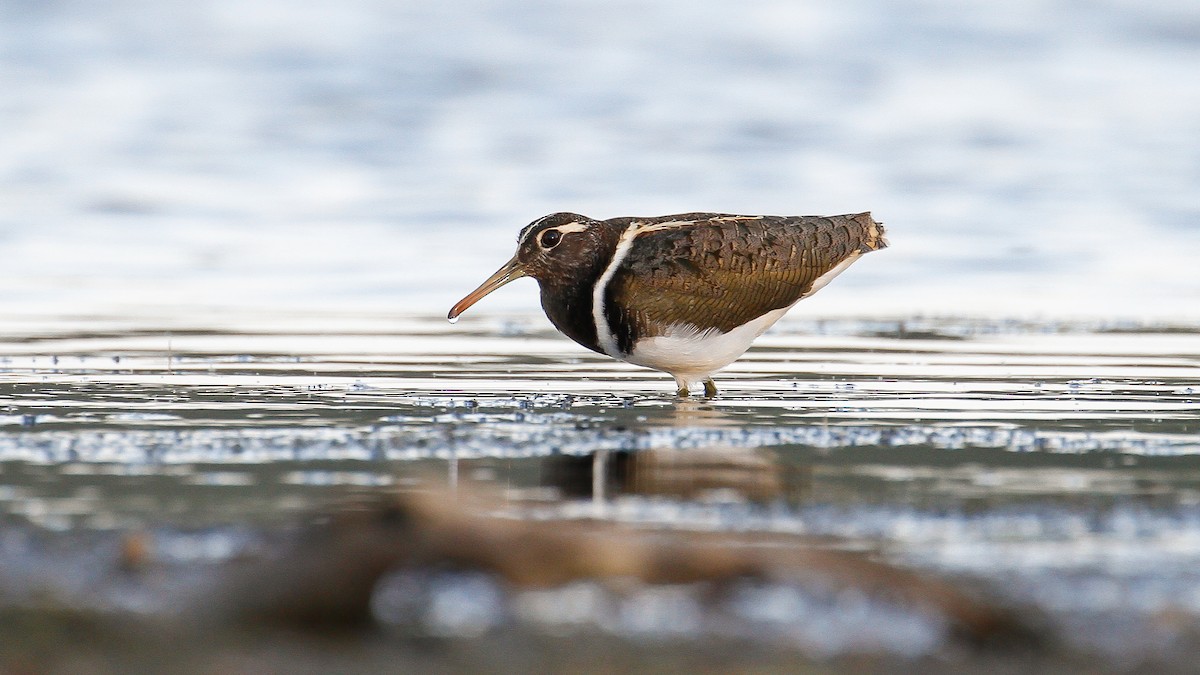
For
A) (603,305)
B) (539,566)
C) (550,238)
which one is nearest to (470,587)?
(539,566)

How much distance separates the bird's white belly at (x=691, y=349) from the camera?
9219mm

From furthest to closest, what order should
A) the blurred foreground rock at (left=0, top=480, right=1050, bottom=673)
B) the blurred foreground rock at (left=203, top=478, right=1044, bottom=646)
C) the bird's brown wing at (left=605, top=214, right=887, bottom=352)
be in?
the bird's brown wing at (left=605, top=214, right=887, bottom=352), the blurred foreground rock at (left=203, top=478, right=1044, bottom=646), the blurred foreground rock at (left=0, top=480, right=1050, bottom=673)

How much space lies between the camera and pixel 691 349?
9.28 metres

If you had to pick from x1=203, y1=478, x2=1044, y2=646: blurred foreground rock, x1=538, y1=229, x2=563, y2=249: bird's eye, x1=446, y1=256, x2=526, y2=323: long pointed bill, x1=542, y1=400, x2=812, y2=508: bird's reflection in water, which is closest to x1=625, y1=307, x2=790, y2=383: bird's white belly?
x1=538, y1=229, x2=563, y2=249: bird's eye

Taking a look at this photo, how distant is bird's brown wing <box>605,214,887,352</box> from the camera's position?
362 inches

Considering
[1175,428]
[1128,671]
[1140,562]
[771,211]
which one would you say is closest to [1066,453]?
[1175,428]

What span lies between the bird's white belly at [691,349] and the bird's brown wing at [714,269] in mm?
50

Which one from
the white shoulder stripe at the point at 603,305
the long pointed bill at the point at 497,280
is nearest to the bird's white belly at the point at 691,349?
the white shoulder stripe at the point at 603,305

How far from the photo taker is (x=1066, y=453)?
689 cm

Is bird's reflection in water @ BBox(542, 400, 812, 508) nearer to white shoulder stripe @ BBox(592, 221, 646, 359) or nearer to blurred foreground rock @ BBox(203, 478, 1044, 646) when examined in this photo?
blurred foreground rock @ BBox(203, 478, 1044, 646)

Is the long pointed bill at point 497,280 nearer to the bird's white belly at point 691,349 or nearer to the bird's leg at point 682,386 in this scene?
the bird's white belly at point 691,349

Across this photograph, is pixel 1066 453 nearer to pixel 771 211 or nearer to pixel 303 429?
pixel 303 429

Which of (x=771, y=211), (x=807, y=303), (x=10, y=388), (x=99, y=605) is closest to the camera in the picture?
(x=99, y=605)

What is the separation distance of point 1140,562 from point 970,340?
7.43m
